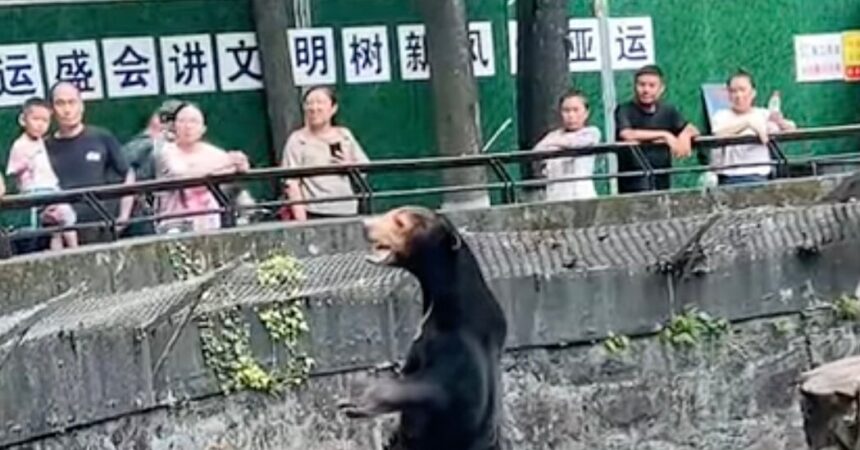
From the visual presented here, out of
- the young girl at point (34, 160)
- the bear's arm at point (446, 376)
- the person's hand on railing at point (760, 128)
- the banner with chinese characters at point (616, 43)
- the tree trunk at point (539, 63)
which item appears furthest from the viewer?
the banner with chinese characters at point (616, 43)

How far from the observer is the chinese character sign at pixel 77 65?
1140 centimetres

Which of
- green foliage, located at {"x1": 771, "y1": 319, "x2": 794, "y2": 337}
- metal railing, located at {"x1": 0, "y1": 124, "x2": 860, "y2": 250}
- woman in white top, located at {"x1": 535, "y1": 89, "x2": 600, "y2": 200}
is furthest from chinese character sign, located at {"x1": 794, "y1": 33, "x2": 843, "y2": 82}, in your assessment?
green foliage, located at {"x1": 771, "y1": 319, "x2": 794, "y2": 337}

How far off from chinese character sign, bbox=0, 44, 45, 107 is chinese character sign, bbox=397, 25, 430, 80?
102 inches

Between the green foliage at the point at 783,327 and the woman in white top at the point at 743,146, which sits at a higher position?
the woman in white top at the point at 743,146

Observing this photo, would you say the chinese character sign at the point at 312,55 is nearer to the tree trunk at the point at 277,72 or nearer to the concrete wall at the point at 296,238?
the tree trunk at the point at 277,72

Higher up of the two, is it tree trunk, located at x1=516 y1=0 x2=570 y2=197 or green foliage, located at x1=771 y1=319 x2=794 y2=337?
tree trunk, located at x1=516 y1=0 x2=570 y2=197

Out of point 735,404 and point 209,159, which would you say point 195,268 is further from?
point 735,404

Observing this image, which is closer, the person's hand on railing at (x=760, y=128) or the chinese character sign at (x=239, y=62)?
the person's hand on railing at (x=760, y=128)

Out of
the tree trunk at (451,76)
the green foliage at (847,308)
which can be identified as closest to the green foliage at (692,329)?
the green foliage at (847,308)

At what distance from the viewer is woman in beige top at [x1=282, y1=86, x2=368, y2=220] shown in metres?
8.30

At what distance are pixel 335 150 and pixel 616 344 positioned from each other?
1710mm

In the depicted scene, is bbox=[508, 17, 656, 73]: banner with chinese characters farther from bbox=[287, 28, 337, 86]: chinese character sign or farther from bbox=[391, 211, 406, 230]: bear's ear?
bbox=[391, 211, 406, 230]: bear's ear

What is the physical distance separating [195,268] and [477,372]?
8.76 feet

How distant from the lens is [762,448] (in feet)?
25.7
